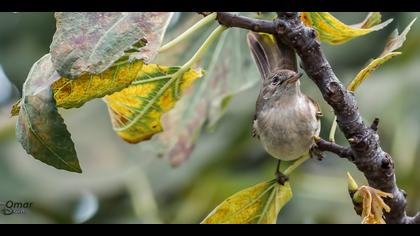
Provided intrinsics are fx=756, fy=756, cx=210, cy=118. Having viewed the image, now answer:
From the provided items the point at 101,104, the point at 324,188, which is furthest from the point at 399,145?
the point at 101,104

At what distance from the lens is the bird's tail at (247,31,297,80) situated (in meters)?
1.96

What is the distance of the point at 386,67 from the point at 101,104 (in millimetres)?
1410

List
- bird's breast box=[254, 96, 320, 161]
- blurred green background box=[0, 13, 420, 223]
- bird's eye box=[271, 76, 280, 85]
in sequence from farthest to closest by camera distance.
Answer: blurred green background box=[0, 13, 420, 223]
bird's eye box=[271, 76, 280, 85]
bird's breast box=[254, 96, 320, 161]

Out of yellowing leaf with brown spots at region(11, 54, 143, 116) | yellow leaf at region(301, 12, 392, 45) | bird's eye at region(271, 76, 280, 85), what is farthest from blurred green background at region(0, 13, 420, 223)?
yellowing leaf with brown spots at region(11, 54, 143, 116)

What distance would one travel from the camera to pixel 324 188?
341 cm

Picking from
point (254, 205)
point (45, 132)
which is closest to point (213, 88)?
point (254, 205)

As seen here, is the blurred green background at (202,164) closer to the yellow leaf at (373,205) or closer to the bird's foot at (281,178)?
the bird's foot at (281,178)

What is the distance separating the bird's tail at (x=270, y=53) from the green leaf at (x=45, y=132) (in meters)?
0.68

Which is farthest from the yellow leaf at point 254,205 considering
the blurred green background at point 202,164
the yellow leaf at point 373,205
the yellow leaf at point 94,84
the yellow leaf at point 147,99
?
the blurred green background at point 202,164

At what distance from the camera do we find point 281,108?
7.91 ft

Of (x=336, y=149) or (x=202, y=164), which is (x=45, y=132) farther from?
(x=202, y=164)

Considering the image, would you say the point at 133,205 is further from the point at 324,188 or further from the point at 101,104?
the point at 324,188

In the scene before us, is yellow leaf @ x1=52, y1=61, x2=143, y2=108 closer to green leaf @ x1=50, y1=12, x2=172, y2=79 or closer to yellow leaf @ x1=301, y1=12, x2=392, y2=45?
green leaf @ x1=50, y1=12, x2=172, y2=79

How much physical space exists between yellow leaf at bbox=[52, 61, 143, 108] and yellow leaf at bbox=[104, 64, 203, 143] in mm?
208
